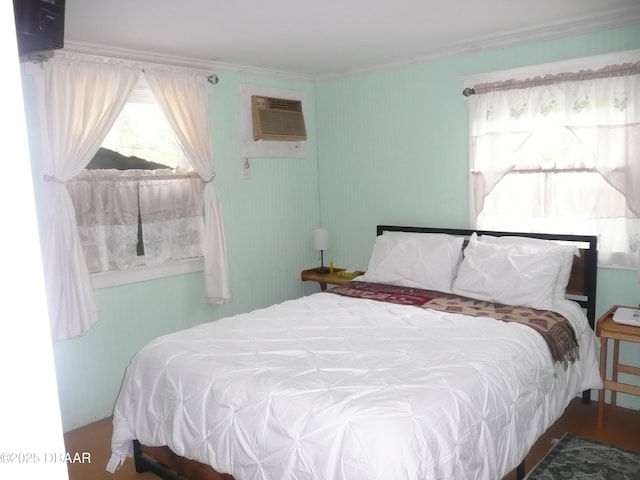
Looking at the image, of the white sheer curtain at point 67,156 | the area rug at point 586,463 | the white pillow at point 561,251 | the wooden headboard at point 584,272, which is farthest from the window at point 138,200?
the area rug at point 586,463

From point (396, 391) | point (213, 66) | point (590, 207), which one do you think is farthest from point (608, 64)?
point (213, 66)

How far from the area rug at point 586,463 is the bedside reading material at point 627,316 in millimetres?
683

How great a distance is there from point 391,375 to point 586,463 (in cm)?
132

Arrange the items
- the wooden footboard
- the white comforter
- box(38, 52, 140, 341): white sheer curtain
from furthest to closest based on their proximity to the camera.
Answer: box(38, 52, 140, 341): white sheer curtain
the wooden footboard
the white comforter

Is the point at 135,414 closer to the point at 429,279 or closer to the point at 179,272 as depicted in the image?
the point at 179,272

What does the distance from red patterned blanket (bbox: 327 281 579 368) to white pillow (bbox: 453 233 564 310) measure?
0.20ft

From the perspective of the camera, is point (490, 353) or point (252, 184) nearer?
point (490, 353)

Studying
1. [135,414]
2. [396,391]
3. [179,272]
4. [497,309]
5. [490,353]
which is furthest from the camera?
[179,272]

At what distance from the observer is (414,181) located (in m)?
4.13

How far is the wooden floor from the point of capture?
9.00ft

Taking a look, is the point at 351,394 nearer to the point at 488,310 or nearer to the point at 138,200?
the point at 488,310

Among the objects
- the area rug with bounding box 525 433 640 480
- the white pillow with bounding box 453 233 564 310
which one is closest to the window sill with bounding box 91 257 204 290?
the white pillow with bounding box 453 233 564 310

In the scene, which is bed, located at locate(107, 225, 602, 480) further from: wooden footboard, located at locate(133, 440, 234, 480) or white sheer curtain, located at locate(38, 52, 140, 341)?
white sheer curtain, located at locate(38, 52, 140, 341)

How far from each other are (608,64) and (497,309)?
1630 mm
